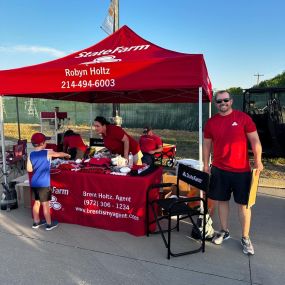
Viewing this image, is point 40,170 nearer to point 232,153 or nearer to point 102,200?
point 102,200

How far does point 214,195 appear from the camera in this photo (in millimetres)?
3641

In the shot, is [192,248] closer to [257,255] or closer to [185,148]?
[257,255]

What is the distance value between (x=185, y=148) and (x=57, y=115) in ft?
16.7

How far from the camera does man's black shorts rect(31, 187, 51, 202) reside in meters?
4.02

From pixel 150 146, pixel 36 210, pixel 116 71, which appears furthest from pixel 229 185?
pixel 150 146

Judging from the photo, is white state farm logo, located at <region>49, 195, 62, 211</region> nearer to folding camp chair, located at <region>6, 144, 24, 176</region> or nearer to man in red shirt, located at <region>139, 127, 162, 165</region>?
man in red shirt, located at <region>139, 127, 162, 165</region>

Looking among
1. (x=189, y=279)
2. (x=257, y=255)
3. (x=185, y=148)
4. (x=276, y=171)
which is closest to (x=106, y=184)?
(x=189, y=279)

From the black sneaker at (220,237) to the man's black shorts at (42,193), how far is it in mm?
2192

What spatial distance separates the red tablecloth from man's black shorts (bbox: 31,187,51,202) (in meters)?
0.26

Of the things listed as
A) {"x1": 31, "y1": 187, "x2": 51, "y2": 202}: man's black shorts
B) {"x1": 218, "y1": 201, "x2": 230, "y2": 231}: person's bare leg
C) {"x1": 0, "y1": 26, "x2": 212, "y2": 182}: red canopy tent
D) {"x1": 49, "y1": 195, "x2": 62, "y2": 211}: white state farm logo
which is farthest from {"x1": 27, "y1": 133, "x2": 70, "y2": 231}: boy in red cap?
{"x1": 218, "y1": 201, "x2": 230, "y2": 231}: person's bare leg

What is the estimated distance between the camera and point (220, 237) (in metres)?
3.76

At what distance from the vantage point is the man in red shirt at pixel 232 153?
3359mm

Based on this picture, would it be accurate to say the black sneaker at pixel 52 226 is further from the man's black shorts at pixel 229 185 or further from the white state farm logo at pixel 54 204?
the man's black shorts at pixel 229 185

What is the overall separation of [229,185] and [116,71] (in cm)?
202
